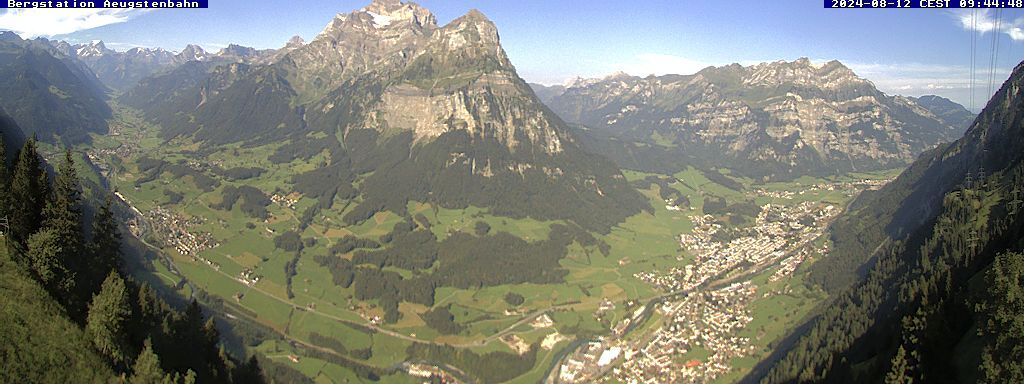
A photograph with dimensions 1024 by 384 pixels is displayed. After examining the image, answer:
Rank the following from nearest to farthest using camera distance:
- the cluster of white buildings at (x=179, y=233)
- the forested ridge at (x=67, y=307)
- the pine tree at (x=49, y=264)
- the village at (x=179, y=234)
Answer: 1. the forested ridge at (x=67, y=307)
2. the pine tree at (x=49, y=264)
3. the village at (x=179, y=234)
4. the cluster of white buildings at (x=179, y=233)

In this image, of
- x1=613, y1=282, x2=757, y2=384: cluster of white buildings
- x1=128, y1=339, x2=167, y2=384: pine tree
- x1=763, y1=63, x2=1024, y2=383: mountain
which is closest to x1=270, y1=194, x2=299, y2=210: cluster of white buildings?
x1=613, y1=282, x2=757, y2=384: cluster of white buildings

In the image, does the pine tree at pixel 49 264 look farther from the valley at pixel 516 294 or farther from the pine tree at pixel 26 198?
the valley at pixel 516 294

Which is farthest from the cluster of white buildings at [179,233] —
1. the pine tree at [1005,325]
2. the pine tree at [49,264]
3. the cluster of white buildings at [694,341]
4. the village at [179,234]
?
the pine tree at [1005,325]

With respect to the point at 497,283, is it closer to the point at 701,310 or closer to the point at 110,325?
the point at 701,310

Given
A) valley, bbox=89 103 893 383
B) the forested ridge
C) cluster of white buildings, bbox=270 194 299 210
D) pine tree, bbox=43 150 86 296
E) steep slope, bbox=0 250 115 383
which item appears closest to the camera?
steep slope, bbox=0 250 115 383

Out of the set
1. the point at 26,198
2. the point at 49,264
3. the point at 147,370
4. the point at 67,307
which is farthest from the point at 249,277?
the point at 147,370

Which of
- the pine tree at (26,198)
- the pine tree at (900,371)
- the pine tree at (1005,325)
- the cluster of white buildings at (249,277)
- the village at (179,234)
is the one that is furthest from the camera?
the village at (179,234)

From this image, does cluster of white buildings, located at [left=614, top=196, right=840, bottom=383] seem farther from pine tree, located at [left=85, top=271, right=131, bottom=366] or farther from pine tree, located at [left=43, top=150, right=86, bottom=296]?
pine tree, located at [left=43, top=150, right=86, bottom=296]

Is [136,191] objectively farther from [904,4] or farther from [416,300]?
[904,4]
